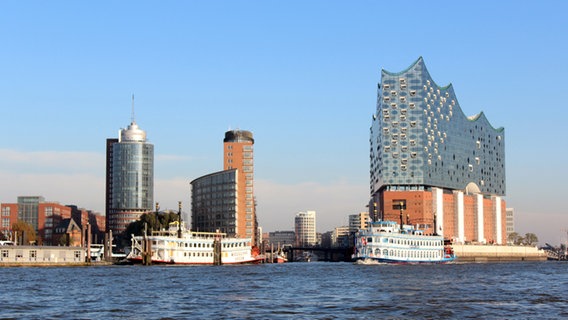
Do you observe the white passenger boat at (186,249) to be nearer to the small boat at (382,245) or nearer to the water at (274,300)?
the small boat at (382,245)

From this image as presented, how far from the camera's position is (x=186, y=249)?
587ft

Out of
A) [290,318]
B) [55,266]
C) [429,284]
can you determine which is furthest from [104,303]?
[55,266]

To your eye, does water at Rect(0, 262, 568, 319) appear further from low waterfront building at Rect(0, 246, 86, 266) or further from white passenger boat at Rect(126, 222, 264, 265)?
white passenger boat at Rect(126, 222, 264, 265)

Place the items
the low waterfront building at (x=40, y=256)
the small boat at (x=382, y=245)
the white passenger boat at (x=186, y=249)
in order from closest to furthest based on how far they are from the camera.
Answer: the low waterfront building at (x=40, y=256), the white passenger boat at (x=186, y=249), the small boat at (x=382, y=245)

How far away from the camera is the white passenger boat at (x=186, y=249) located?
174 m

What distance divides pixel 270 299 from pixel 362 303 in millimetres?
9169

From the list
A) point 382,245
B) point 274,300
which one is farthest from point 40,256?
point 274,300

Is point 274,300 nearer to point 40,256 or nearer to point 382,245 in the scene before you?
point 40,256

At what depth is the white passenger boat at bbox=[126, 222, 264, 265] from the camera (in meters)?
174

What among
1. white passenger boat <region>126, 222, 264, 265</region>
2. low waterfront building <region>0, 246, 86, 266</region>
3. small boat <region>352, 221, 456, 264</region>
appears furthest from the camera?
small boat <region>352, 221, 456, 264</region>

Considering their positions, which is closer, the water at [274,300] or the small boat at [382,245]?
the water at [274,300]

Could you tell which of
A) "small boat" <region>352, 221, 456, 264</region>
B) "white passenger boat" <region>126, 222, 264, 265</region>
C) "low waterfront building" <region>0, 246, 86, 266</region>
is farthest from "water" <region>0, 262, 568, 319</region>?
"small boat" <region>352, 221, 456, 264</region>

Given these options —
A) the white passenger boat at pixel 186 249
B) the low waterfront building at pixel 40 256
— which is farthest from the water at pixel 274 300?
the white passenger boat at pixel 186 249

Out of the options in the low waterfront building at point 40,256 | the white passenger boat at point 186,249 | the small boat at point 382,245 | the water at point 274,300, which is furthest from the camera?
the small boat at point 382,245
